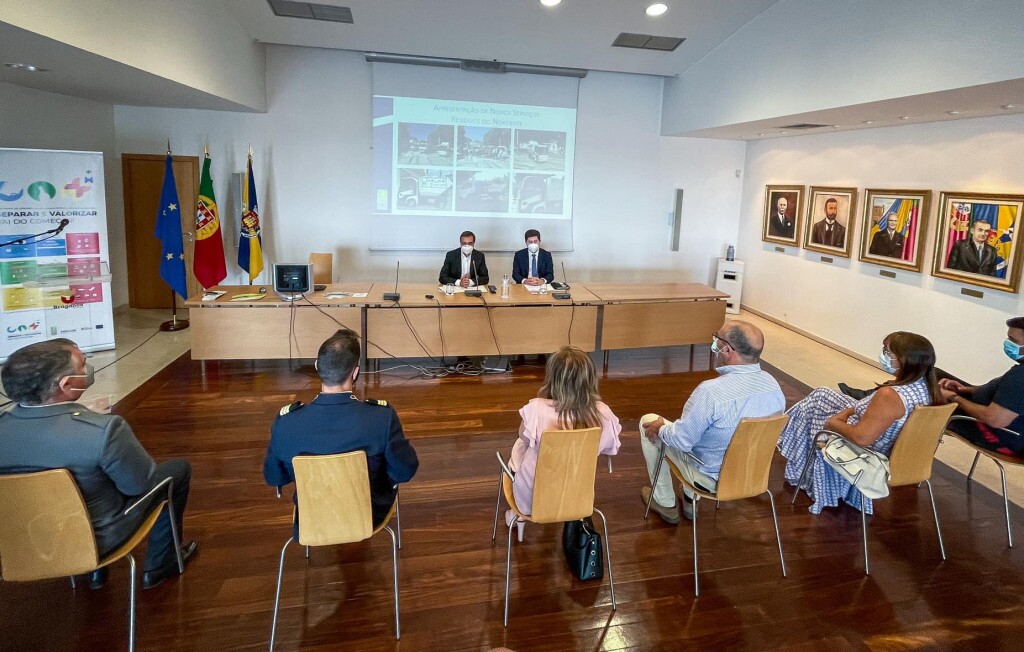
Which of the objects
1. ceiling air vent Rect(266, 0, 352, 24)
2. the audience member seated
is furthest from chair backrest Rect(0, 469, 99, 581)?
ceiling air vent Rect(266, 0, 352, 24)

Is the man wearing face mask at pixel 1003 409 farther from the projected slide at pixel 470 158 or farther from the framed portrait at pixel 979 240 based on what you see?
the projected slide at pixel 470 158

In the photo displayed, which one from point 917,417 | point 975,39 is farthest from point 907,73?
point 917,417

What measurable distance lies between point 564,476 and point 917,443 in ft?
5.91

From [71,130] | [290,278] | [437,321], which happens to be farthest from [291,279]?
[71,130]

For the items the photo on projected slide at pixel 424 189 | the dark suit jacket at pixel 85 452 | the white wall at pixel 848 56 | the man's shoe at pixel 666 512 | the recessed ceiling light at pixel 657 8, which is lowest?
the man's shoe at pixel 666 512

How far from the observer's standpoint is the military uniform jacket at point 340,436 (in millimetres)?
2279

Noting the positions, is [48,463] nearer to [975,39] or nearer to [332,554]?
[332,554]

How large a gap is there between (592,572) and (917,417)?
5.52ft

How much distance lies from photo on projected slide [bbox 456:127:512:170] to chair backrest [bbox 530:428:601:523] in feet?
19.8

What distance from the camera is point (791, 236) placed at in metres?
7.76

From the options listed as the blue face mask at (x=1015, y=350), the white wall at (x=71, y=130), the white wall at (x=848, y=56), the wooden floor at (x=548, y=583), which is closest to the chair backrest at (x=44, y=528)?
the wooden floor at (x=548, y=583)

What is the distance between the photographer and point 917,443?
2926mm

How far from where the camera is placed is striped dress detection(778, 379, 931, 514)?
321 centimetres

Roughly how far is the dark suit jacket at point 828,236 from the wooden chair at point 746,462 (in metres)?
4.99
